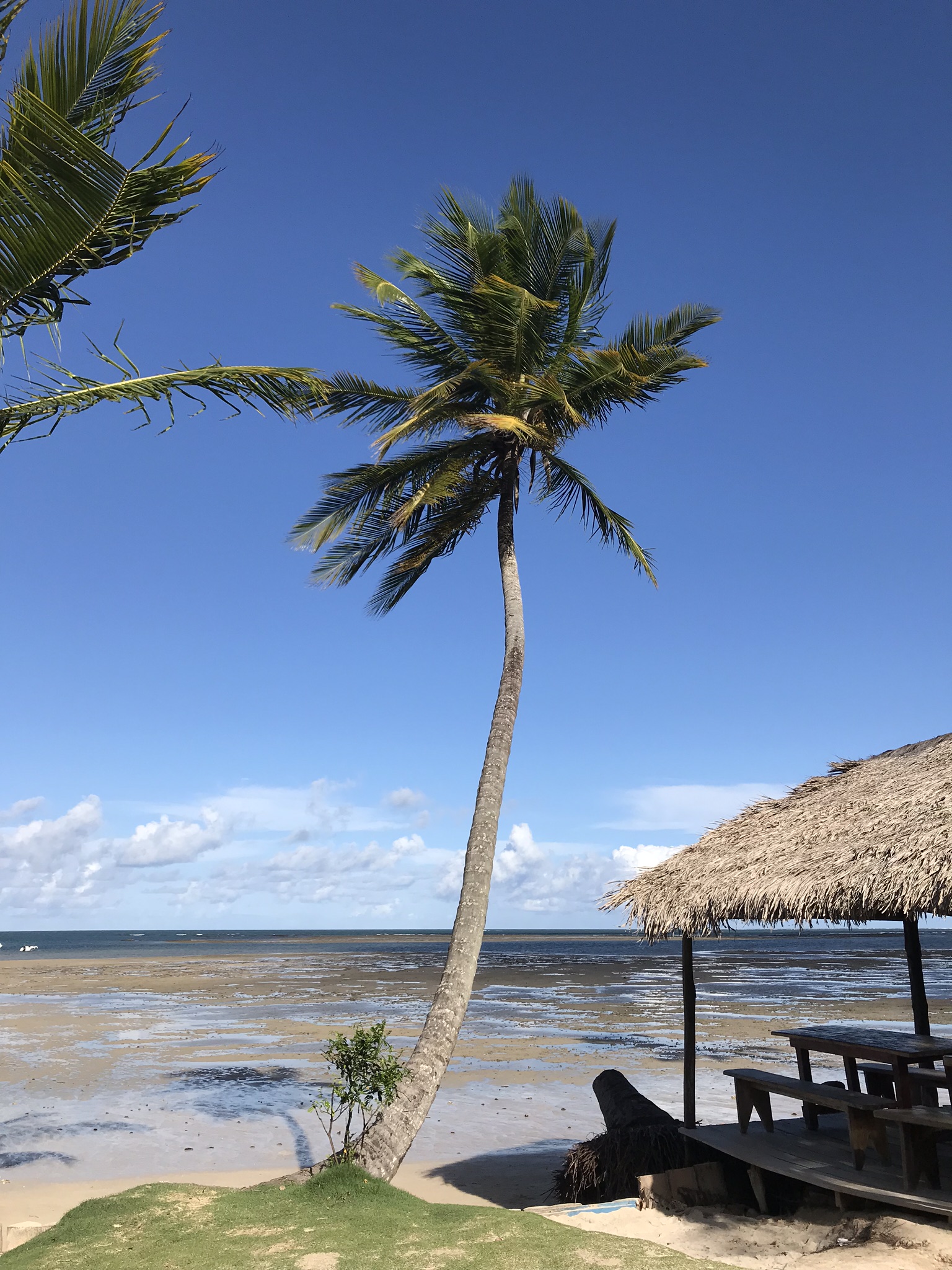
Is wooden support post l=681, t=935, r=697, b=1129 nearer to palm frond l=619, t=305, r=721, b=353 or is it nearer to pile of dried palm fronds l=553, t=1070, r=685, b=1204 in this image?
pile of dried palm fronds l=553, t=1070, r=685, b=1204

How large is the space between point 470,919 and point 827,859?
3238mm

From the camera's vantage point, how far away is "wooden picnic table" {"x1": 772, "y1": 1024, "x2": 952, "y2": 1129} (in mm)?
6773

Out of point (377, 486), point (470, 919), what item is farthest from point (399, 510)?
point (470, 919)

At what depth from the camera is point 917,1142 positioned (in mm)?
6598

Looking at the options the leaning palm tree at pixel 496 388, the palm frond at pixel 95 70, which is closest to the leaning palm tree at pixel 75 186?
the palm frond at pixel 95 70

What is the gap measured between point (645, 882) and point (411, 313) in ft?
22.0

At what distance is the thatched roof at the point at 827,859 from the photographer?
6.53 metres

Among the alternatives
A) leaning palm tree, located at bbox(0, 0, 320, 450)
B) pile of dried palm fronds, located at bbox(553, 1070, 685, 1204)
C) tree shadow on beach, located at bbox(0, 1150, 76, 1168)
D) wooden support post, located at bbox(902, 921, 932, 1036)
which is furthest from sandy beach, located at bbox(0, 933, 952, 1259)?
leaning palm tree, located at bbox(0, 0, 320, 450)

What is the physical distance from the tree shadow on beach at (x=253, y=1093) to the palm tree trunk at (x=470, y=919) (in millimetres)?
3276

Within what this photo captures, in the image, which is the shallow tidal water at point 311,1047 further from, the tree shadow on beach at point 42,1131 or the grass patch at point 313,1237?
the grass patch at point 313,1237

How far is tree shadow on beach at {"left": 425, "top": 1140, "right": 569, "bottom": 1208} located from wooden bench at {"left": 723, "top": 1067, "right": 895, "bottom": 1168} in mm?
2053

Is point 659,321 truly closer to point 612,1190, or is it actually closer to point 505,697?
point 505,697

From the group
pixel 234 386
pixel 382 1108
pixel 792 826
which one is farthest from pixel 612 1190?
pixel 234 386

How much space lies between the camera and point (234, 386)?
513cm
